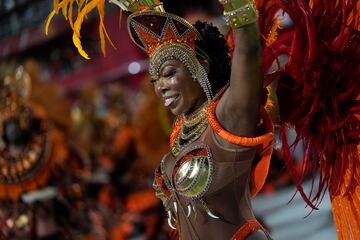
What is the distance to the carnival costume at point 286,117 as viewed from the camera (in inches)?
84.2

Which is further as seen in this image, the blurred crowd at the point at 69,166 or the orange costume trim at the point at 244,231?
the blurred crowd at the point at 69,166

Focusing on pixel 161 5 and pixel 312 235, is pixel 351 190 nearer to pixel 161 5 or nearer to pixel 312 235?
pixel 161 5

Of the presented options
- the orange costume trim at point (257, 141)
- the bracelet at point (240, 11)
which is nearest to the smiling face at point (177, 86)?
the orange costume trim at point (257, 141)

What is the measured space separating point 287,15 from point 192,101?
1.52 feet

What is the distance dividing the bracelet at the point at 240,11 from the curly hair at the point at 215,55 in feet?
1.21

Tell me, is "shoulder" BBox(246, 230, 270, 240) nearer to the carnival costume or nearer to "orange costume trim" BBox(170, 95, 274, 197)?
the carnival costume

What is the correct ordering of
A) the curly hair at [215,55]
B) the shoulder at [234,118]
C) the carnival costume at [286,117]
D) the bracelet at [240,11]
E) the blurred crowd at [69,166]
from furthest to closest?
the blurred crowd at [69,166] → the curly hair at [215,55] → the carnival costume at [286,117] → the shoulder at [234,118] → the bracelet at [240,11]

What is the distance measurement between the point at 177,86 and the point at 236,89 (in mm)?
288

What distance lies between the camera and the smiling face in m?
2.22

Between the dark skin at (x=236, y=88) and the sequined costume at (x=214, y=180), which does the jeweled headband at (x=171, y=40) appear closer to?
the dark skin at (x=236, y=88)

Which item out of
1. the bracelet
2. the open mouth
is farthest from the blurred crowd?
the bracelet

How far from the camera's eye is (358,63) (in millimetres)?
2205

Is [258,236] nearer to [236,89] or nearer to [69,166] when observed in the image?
[236,89]

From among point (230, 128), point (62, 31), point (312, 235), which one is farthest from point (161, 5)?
point (62, 31)
